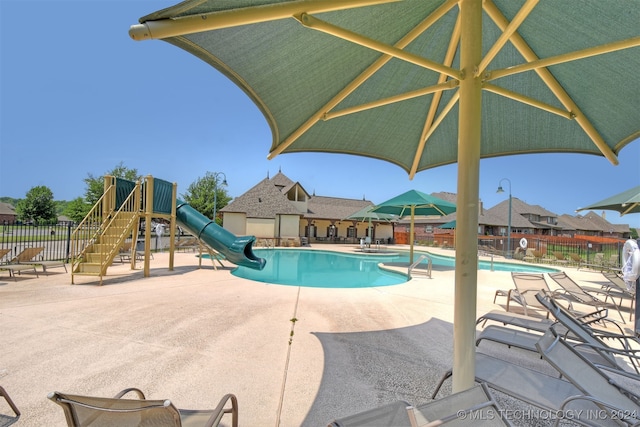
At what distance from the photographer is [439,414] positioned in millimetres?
1791

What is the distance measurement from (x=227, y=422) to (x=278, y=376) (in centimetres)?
79

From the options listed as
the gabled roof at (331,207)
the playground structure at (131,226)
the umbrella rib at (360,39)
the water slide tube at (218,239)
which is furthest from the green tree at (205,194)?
the umbrella rib at (360,39)

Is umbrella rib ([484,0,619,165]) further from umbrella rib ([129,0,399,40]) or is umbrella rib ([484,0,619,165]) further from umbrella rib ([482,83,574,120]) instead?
umbrella rib ([129,0,399,40])

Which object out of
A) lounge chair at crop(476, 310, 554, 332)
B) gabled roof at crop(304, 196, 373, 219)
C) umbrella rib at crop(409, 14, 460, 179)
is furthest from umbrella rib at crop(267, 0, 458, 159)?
gabled roof at crop(304, 196, 373, 219)

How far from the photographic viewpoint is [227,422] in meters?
2.54

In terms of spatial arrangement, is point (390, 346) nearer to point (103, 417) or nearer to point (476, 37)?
point (103, 417)

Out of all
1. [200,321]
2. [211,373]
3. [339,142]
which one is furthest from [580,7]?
[200,321]

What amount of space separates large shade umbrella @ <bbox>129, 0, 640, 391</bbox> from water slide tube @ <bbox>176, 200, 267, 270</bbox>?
8273 mm

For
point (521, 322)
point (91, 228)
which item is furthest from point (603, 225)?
point (91, 228)

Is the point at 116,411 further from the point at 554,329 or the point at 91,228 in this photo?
the point at 91,228

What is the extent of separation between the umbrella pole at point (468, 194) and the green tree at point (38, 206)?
222 feet

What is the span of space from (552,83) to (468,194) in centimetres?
227

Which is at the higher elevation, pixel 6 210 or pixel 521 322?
pixel 6 210

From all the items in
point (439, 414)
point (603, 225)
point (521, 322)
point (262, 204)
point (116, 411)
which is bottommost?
point (521, 322)
